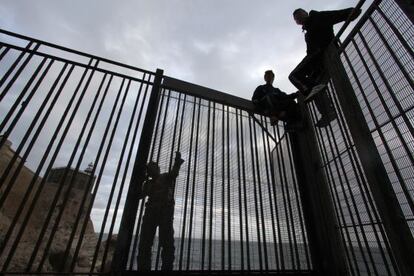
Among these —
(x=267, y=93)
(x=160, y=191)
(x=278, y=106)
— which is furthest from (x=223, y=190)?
(x=267, y=93)

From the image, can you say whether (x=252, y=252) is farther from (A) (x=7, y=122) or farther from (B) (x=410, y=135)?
(A) (x=7, y=122)

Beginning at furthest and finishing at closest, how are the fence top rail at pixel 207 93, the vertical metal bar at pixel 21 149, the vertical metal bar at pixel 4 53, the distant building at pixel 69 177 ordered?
the fence top rail at pixel 207 93, the vertical metal bar at pixel 4 53, the distant building at pixel 69 177, the vertical metal bar at pixel 21 149

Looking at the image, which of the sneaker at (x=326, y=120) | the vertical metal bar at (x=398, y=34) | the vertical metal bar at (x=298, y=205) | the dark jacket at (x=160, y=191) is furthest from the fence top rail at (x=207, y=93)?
the vertical metal bar at (x=398, y=34)

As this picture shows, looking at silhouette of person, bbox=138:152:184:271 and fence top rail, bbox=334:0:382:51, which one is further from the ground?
fence top rail, bbox=334:0:382:51

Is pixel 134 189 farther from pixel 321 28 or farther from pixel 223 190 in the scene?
pixel 321 28

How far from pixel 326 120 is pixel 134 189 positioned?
2.25m

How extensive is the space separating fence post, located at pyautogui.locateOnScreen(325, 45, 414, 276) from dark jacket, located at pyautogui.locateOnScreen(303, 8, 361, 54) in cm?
40

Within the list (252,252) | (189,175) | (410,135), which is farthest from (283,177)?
(410,135)

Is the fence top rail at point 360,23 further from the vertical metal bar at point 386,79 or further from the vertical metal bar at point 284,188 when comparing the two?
the vertical metal bar at point 284,188

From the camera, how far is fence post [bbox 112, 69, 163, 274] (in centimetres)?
196

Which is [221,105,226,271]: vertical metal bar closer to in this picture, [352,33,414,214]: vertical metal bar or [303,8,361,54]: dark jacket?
[303,8,361,54]: dark jacket

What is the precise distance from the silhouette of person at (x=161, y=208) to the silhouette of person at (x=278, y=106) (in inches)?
62.2

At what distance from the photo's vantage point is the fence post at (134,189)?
1.96 metres

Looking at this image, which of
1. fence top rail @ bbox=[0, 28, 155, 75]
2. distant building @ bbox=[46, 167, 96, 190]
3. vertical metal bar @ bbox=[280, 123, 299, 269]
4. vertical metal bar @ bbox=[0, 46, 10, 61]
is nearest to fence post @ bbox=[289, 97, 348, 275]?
vertical metal bar @ bbox=[280, 123, 299, 269]
